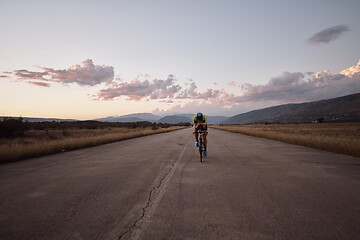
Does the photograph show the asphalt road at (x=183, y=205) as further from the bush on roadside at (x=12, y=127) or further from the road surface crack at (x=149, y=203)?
the bush on roadside at (x=12, y=127)

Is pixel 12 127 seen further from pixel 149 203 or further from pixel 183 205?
pixel 183 205

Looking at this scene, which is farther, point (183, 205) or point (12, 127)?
point (12, 127)

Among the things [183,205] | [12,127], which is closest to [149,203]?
[183,205]

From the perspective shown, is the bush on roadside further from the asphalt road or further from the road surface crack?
the road surface crack

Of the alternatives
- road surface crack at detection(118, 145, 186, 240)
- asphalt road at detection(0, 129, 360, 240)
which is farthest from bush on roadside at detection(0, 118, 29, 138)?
road surface crack at detection(118, 145, 186, 240)

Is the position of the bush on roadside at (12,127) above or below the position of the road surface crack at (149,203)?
above

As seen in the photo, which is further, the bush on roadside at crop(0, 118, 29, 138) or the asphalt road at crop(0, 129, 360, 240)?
the bush on roadside at crop(0, 118, 29, 138)

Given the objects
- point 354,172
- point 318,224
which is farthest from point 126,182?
point 354,172

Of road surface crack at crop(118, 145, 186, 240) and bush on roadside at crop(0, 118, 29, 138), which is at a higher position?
bush on roadside at crop(0, 118, 29, 138)

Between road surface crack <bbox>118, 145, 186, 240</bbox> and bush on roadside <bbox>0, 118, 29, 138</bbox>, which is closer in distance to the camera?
road surface crack <bbox>118, 145, 186, 240</bbox>

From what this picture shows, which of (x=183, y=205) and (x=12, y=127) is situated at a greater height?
(x=12, y=127)

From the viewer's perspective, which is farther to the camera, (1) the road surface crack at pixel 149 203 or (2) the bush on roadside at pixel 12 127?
(2) the bush on roadside at pixel 12 127

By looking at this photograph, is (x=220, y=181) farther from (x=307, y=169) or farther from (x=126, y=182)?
(x=307, y=169)

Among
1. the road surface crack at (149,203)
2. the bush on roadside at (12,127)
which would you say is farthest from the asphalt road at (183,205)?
the bush on roadside at (12,127)
